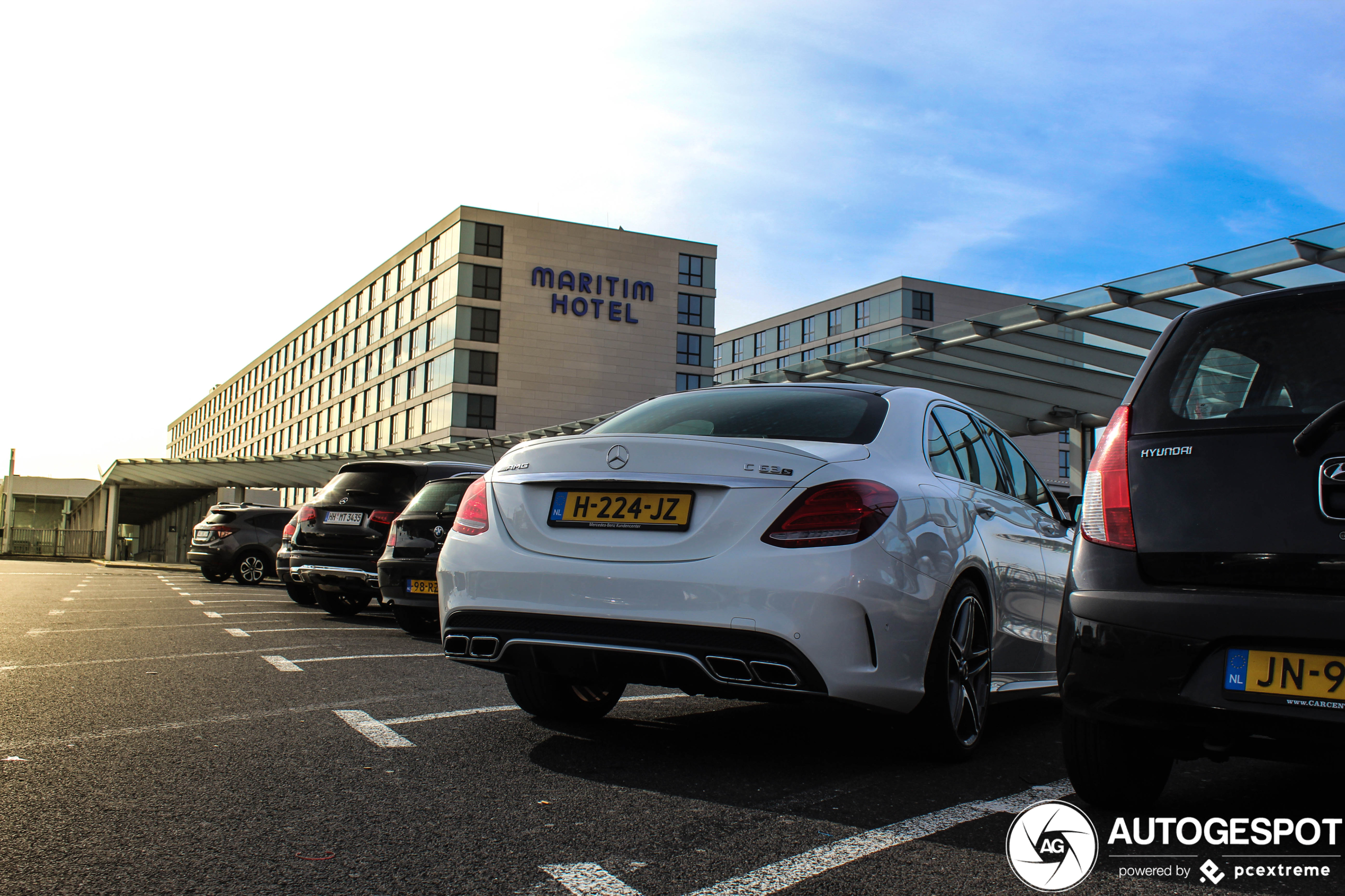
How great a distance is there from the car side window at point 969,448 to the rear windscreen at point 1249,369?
4.72 ft

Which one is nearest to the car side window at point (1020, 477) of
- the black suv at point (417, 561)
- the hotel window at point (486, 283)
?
the black suv at point (417, 561)

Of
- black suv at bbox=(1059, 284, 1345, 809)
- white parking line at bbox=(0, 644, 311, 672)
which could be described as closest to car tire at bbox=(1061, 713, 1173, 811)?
black suv at bbox=(1059, 284, 1345, 809)

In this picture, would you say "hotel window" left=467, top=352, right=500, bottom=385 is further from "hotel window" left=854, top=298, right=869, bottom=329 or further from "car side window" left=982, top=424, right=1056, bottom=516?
"car side window" left=982, top=424, right=1056, bottom=516

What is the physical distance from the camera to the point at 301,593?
489 inches

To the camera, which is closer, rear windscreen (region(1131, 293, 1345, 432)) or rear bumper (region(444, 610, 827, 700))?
rear windscreen (region(1131, 293, 1345, 432))

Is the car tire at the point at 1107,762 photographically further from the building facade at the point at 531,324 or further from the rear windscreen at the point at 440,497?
the building facade at the point at 531,324

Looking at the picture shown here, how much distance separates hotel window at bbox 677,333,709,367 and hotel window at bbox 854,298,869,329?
71.8ft

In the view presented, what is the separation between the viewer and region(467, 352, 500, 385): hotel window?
187 feet

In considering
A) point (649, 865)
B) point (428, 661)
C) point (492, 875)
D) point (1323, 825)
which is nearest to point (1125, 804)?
point (1323, 825)

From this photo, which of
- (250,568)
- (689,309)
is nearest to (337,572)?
(250,568)

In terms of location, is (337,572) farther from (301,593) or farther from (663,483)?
(663,483)

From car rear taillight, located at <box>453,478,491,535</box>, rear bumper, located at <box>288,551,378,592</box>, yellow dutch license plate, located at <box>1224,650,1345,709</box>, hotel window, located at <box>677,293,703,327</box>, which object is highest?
hotel window, located at <box>677,293,703,327</box>

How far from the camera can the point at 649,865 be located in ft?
8.56

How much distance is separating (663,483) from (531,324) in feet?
181
